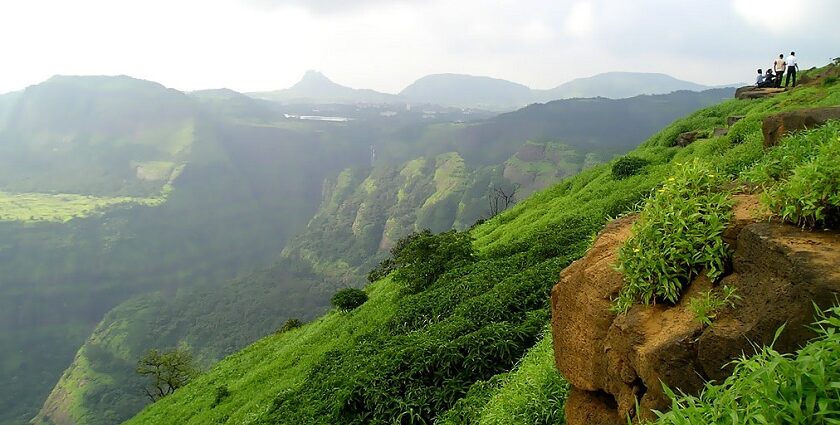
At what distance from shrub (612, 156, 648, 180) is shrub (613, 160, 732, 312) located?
69.1ft

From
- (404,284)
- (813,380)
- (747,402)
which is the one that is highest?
(813,380)

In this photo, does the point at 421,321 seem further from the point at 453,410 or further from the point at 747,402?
Result: the point at 747,402

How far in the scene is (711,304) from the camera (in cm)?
456

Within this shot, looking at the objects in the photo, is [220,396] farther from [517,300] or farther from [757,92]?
[757,92]

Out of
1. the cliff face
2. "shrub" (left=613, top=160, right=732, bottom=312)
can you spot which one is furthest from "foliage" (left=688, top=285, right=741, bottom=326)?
"shrub" (left=613, top=160, right=732, bottom=312)

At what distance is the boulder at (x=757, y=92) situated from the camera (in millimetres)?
30844

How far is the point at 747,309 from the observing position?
14.1 feet

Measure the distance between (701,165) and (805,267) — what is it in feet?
5.93

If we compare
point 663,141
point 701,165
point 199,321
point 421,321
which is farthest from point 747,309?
point 199,321

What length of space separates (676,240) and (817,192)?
1.18m

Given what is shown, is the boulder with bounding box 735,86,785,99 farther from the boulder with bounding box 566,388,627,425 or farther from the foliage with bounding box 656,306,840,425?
the foliage with bounding box 656,306,840,425

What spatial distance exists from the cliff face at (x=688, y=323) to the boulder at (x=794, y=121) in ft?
13.8

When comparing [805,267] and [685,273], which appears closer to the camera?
[805,267]

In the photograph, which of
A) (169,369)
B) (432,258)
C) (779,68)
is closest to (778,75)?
(779,68)
